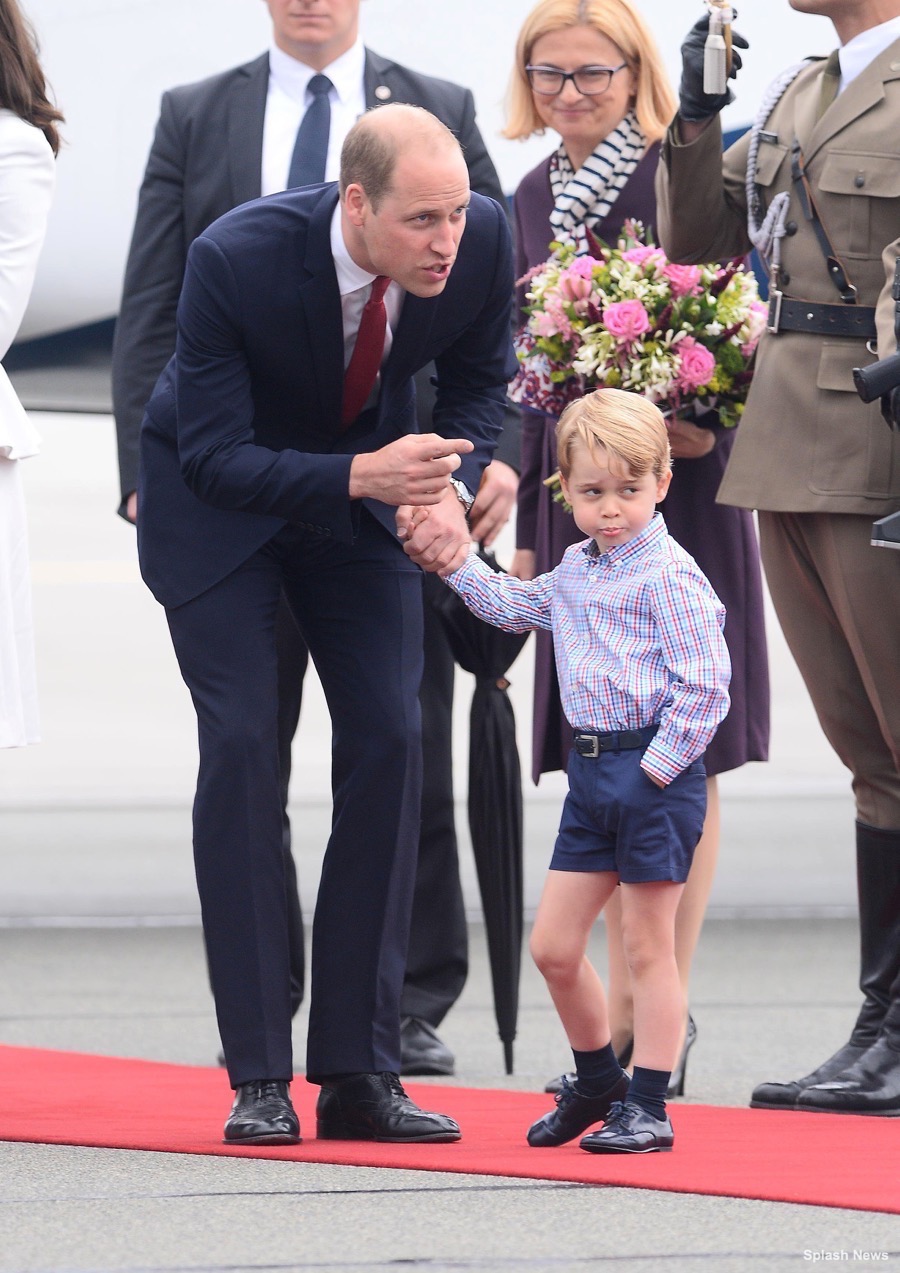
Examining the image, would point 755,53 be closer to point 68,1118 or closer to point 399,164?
point 399,164

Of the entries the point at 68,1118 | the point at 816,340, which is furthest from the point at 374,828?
the point at 816,340

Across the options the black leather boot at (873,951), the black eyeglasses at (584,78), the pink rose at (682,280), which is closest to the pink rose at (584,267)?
the pink rose at (682,280)

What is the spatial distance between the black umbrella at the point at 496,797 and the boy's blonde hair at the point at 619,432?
2.93 feet

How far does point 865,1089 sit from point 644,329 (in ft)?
3.81

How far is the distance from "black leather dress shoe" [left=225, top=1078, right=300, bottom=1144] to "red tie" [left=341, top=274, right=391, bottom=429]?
34.0 inches

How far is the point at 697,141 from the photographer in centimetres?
324

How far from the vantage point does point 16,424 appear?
10.1 feet

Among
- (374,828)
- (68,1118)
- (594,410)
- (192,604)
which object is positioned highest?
(594,410)

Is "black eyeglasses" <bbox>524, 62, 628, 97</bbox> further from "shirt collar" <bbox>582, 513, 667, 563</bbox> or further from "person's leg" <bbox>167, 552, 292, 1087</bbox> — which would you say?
"person's leg" <bbox>167, 552, 292, 1087</bbox>

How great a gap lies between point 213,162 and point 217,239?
0.87 meters

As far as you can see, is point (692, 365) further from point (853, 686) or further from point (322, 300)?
point (322, 300)

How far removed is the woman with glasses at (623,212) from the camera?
3527 mm

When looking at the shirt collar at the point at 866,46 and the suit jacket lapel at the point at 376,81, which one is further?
the suit jacket lapel at the point at 376,81

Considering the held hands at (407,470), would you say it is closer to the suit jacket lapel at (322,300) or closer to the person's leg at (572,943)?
the suit jacket lapel at (322,300)
